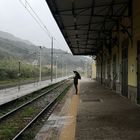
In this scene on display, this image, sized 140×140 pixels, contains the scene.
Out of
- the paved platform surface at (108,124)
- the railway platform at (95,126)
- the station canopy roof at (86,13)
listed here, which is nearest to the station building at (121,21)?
the station canopy roof at (86,13)

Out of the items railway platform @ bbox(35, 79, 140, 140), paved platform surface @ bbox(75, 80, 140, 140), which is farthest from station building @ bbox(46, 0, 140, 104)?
railway platform @ bbox(35, 79, 140, 140)

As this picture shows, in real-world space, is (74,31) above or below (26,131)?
above

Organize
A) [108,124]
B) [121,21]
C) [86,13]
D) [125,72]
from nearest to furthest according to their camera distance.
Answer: [108,124] < [125,72] < [86,13] < [121,21]

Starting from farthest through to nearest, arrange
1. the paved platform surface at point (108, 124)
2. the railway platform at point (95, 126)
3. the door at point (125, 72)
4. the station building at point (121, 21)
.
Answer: the door at point (125, 72) < the station building at point (121, 21) < the railway platform at point (95, 126) < the paved platform surface at point (108, 124)

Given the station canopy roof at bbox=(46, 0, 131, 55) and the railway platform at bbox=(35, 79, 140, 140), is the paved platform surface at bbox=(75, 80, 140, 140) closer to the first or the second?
the railway platform at bbox=(35, 79, 140, 140)

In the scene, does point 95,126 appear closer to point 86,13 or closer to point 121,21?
point 86,13

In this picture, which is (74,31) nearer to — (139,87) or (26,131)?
(139,87)

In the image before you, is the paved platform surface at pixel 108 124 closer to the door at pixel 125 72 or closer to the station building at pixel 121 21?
the station building at pixel 121 21

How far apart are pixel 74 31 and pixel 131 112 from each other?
17.5 meters

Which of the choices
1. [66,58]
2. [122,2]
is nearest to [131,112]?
[122,2]

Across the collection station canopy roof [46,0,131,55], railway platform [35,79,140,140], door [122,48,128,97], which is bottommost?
railway platform [35,79,140,140]

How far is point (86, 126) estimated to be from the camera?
38.8 ft

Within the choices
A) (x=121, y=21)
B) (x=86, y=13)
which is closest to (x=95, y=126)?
(x=86, y=13)

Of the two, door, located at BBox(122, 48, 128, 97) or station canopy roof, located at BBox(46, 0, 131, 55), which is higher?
station canopy roof, located at BBox(46, 0, 131, 55)
